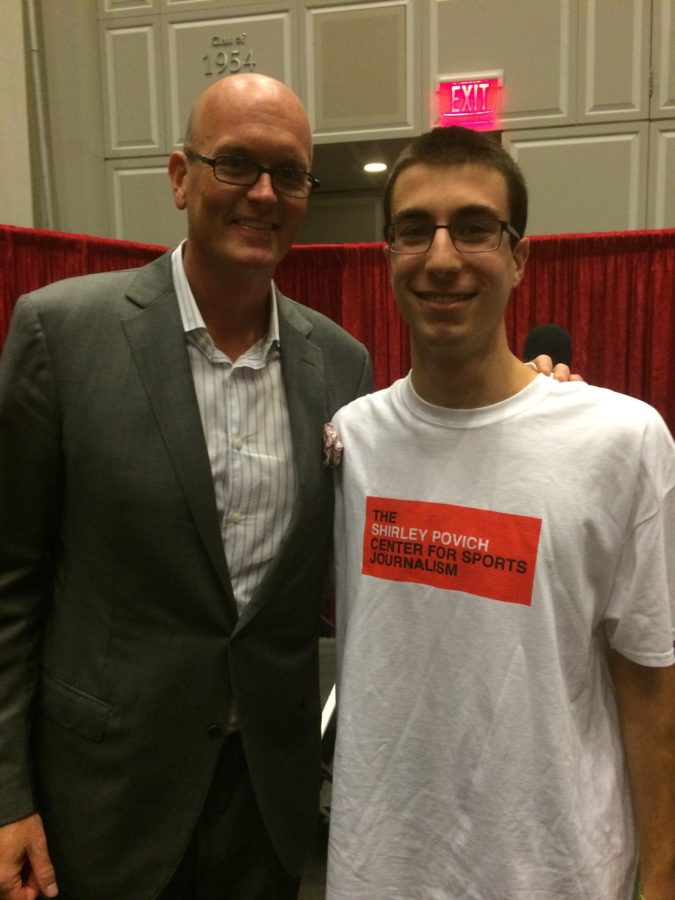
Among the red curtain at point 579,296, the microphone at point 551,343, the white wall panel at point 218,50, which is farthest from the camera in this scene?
the white wall panel at point 218,50

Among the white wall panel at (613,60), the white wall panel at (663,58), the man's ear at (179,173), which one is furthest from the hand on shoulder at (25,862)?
the white wall panel at (663,58)

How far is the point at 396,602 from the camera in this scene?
109 cm

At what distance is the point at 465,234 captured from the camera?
1069 mm

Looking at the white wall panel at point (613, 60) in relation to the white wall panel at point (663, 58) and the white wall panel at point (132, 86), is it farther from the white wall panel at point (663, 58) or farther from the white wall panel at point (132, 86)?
the white wall panel at point (132, 86)

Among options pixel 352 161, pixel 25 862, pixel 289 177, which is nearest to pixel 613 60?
pixel 352 161

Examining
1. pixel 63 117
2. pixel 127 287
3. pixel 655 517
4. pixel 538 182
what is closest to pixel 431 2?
pixel 538 182

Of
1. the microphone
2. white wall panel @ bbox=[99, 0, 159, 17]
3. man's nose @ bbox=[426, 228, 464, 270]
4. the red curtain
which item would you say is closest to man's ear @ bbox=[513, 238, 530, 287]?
man's nose @ bbox=[426, 228, 464, 270]

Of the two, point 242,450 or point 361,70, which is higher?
point 361,70

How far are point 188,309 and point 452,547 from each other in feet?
2.00

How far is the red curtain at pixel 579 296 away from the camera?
4.56m

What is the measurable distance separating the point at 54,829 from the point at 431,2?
527cm

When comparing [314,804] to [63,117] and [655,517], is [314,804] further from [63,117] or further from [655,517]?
[63,117]

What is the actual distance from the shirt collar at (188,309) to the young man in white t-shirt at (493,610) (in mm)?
319

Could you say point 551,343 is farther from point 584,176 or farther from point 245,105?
point 245,105
